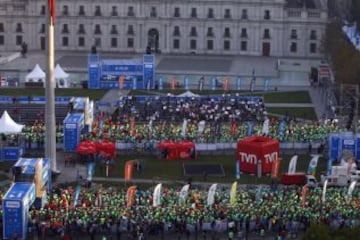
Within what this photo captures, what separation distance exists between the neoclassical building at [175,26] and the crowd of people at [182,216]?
205 feet

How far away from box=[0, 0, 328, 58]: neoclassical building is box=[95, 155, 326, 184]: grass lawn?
47.6 meters

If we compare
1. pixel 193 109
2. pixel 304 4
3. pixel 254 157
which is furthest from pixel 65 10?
pixel 254 157

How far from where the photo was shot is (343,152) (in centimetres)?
5569

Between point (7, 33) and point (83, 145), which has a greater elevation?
point (7, 33)

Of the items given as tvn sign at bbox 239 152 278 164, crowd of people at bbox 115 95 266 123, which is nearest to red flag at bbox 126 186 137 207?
tvn sign at bbox 239 152 278 164

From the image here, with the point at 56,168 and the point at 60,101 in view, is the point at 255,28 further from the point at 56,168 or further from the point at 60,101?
the point at 56,168

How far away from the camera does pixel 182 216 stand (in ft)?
139

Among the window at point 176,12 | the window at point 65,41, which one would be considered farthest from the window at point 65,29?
the window at point 176,12

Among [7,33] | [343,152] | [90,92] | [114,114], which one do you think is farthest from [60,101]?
Result: [7,33]

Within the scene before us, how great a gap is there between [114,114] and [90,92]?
47.8ft

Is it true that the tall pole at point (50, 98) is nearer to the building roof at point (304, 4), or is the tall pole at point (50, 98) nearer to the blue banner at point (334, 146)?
the blue banner at point (334, 146)

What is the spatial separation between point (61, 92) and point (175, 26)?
27.7 meters

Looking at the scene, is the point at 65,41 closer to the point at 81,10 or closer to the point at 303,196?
the point at 81,10

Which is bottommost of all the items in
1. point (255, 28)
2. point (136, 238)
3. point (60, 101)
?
point (136, 238)
